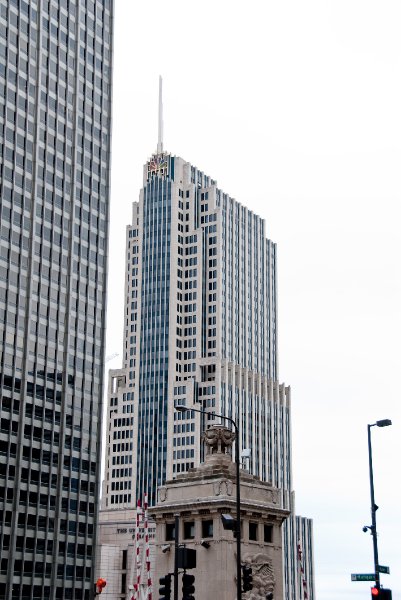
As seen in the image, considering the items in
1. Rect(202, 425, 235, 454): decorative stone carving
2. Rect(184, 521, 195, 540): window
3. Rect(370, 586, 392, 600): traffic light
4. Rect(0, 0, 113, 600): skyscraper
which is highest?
Rect(0, 0, 113, 600): skyscraper

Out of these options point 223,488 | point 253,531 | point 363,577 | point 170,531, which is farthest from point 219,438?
point 363,577

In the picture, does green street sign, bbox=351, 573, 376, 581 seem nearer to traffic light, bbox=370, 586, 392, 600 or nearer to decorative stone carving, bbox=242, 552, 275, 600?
traffic light, bbox=370, 586, 392, 600

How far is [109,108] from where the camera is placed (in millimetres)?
138250

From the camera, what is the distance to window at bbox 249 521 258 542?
59.8m

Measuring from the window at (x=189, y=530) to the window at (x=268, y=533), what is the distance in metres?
4.96

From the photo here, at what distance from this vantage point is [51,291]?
12144cm

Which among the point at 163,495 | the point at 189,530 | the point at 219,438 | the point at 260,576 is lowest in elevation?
the point at 260,576

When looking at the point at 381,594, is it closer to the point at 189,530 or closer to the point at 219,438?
the point at 189,530

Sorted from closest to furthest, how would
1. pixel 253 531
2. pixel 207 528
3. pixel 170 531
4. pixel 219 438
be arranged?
1. pixel 207 528
2. pixel 253 531
3. pixel 170 531
4. pixel 219 438

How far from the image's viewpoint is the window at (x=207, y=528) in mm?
58062

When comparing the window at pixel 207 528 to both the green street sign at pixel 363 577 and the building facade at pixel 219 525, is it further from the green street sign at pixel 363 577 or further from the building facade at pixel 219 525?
the green street sign at pixel 363 577

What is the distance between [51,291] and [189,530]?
6661 cm

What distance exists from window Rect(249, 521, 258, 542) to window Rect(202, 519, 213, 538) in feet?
10.0

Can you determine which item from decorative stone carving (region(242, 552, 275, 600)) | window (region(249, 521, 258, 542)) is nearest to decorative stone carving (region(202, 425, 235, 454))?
window (region(249, 521, 258, 542))
